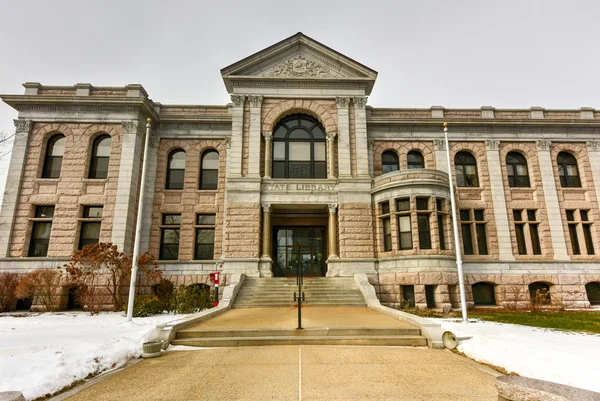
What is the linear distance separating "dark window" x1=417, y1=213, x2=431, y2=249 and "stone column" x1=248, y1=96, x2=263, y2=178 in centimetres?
996

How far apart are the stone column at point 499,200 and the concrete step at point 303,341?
49.1 feet

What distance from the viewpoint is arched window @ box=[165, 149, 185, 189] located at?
22047 mm

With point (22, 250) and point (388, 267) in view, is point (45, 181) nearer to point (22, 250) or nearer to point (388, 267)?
point (22, 250)

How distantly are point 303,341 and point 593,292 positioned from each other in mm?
21579

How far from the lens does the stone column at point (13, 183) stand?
18.7 m

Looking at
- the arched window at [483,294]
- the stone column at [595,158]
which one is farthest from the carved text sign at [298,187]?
the stone column at [595,158]

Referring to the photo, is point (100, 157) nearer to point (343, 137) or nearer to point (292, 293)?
point (292, 293)

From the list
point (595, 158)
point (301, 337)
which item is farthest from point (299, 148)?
point (595, 158)

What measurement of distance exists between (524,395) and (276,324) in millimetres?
7755

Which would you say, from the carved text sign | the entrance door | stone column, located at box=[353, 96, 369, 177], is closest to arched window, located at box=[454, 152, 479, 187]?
stone column, located at box=[353, 96, 369, 177]

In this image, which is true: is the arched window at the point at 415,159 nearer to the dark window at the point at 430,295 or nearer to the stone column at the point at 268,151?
the dark window at the point at 430,295

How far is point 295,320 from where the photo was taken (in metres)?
11.3

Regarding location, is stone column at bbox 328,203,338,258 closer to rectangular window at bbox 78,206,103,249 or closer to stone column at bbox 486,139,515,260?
stone column at bbox 486,139,515,260

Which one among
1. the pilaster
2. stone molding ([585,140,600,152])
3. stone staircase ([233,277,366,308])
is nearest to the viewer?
stone staircase ([233,277,366,308])
